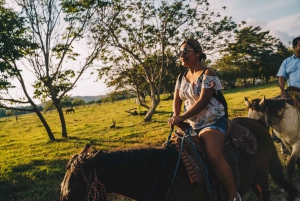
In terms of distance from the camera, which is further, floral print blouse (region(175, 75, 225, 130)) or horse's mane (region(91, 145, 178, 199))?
floral print blouse (region(175, 75, 225, 130))

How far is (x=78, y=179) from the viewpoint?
2262 mm

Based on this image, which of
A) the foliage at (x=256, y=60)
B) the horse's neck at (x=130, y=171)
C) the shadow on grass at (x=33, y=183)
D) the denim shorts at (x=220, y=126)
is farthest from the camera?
the foliage at (x=256, y=60)

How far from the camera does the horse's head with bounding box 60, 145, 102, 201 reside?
2.21 m

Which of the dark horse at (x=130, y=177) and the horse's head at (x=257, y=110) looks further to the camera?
the horse's head at (x=257, y=110)

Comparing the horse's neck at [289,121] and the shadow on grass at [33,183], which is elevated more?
the horse's neck at [289,121]

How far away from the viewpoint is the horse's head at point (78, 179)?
2211 mm

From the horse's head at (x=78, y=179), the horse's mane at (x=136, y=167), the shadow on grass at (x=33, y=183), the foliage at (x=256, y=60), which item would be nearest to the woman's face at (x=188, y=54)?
the horse's mane at (x=136, y=167)

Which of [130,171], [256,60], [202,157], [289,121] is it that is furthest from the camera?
[256,60]

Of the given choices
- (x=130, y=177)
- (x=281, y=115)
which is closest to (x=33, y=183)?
(x=130, y=177)

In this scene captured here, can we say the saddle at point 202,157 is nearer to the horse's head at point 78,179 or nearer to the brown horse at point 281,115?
the horse's head at point 78,179

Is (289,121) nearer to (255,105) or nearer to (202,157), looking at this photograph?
(255,105)

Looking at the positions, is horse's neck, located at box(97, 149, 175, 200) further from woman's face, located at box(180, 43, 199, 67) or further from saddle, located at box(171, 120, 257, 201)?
woman's face, located at box(180, 43, 199, 67)

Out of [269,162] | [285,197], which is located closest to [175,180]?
[269,162]

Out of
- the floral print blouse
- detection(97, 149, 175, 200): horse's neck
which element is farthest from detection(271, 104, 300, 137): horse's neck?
detection(97, 149, 175, 200): horse's neck
